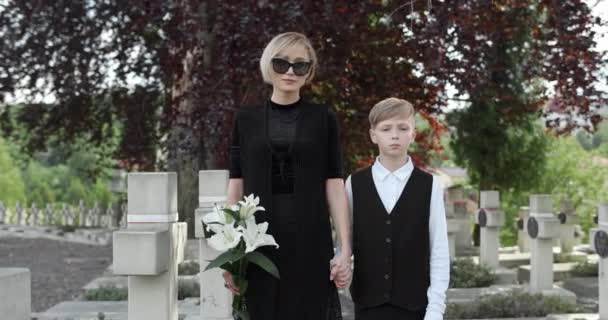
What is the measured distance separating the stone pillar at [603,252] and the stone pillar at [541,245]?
1.82 metres

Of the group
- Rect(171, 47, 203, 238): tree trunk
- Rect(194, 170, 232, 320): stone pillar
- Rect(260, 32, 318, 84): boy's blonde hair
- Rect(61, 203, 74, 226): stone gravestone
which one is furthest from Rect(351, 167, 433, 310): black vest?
Rect(61, 203, 74, 226): stone gravestone

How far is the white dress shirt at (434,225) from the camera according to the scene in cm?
251

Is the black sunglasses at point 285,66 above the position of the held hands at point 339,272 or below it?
above

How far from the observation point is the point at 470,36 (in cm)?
806

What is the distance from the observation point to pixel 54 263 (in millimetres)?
11773

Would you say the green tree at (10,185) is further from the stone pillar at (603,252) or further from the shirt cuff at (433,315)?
the shirt cuff at (433,315)

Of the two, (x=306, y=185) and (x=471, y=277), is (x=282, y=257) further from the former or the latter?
(x=471, y=277)

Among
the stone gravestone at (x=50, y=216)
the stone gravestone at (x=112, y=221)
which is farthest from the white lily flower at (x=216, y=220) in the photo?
the stone gravestone at (x=50, y=216)

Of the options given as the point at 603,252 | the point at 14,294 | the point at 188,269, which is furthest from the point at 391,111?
the point at 188,269

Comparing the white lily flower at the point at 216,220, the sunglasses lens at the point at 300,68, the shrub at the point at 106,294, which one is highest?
the sunglasses lens at the point at 300,68

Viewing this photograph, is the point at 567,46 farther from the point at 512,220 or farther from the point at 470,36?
the point at 512,220

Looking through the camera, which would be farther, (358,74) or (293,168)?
(358,74)

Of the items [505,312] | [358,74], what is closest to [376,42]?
[358,74]

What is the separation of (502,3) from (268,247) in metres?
7.64
